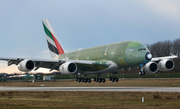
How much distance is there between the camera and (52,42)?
6456 cm

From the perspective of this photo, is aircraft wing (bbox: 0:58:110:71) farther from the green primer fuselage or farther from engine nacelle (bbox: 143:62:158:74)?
engine nacelle (bbox: 143:62:158:74)

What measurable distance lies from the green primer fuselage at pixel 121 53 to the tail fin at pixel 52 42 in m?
12.6

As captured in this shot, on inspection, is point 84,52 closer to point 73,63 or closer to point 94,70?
point 94,70

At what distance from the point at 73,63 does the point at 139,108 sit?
1087 inches

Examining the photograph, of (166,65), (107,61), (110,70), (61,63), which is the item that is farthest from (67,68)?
(166,65)

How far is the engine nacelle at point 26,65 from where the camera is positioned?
43.5m

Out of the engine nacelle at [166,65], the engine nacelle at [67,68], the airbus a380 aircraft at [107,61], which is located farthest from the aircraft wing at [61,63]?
the engine nacelle at [166,65]

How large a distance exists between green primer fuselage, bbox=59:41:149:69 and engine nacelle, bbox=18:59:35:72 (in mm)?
12077

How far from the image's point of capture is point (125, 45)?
145 feet

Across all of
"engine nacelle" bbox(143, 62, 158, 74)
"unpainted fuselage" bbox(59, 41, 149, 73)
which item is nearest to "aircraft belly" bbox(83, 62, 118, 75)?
"unpainted fuselage" bbox(59, 41, 149, 73)

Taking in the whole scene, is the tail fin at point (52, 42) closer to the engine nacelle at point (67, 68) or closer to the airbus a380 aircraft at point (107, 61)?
the airbus a380 aircraft at point (107, 61)

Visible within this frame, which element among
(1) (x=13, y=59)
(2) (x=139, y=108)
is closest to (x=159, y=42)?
(1) (x=13, y=59)

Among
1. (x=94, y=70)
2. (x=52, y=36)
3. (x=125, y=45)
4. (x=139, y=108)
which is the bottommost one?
(x=139, y=108)

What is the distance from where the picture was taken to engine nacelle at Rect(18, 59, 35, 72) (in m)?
43.5
